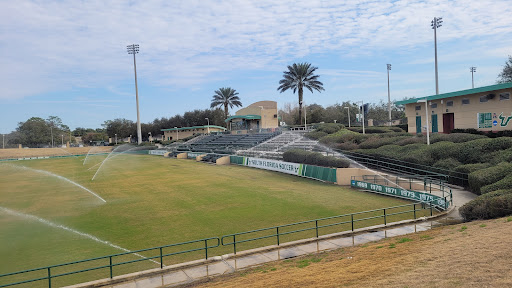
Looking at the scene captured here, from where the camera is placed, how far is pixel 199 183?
3403 centimetres

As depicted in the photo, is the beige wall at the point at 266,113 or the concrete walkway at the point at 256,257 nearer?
the concrete walkway at the point at 256,257

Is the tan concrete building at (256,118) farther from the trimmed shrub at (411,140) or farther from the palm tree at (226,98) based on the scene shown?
the trimmed shrub at (411,140)

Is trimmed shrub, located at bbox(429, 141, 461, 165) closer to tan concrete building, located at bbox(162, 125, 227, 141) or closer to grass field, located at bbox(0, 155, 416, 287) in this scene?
grass field, located at bbox(0, 155, 416, 287)

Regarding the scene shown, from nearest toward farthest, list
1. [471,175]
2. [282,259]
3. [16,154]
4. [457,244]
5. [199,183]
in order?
[457,244], [282,259], [471,175], [199,183], [16,154]

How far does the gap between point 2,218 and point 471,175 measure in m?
30.4

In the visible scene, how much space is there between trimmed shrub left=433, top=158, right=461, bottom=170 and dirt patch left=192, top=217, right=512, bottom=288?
44.4 ft

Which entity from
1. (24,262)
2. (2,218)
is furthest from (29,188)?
(24,262)

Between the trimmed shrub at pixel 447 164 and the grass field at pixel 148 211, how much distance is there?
20.8ft

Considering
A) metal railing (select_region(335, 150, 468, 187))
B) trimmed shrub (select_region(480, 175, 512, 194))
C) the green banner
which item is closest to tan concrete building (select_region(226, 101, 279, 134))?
metal railing (select_region(335, 150, 468, 187))

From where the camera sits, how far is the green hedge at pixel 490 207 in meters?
14.9

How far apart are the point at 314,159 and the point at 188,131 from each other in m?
75.6

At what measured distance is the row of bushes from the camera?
107 feet

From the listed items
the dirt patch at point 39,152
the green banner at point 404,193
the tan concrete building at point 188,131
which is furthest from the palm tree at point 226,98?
the green banner at point 404,193

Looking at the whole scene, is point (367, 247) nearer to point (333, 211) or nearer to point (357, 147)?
point (333, 211)
